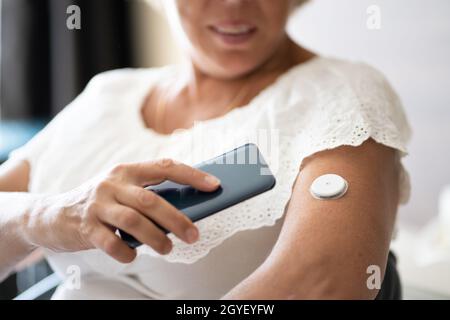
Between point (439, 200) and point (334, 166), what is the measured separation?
60 cm

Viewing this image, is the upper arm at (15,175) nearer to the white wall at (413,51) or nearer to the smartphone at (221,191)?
the smartphone at (221,191)

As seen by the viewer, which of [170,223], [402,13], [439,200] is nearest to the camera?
[170,223]

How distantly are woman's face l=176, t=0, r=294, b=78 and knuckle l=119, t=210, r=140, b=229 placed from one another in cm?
35

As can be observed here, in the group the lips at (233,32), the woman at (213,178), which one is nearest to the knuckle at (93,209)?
the woman at (213,178)

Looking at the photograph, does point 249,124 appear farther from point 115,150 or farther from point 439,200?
point 439,200

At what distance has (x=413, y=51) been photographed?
0.90 metres

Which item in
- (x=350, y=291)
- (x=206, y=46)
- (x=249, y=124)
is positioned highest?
(x=206, y=46)

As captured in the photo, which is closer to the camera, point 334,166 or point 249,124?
point 334,166

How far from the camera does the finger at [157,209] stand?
47 centimetres

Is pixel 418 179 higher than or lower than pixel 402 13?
lower

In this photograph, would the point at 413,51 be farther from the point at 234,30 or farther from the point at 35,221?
the point at 35,221

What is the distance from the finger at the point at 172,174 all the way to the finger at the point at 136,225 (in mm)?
44
